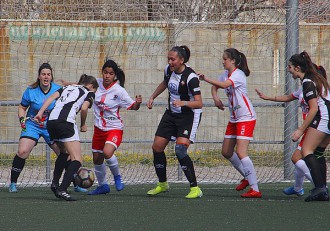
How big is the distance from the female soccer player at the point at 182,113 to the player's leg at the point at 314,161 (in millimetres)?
1333

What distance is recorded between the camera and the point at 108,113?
10586 millimetres

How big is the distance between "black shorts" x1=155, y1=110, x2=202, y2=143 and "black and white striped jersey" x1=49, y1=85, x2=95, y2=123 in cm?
93

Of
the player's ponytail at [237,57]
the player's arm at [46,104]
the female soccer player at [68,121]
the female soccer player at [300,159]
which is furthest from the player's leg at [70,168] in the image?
the female soccer player at [300,159]

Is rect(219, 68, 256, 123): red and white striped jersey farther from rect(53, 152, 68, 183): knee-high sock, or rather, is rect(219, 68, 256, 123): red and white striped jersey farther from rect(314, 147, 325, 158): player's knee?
rect(53, 152, 68, 183): knee-high sock

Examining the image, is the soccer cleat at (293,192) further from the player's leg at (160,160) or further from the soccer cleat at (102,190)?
the soccer cleat at (102,190)

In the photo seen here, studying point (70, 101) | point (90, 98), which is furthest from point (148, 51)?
point (70, 101)

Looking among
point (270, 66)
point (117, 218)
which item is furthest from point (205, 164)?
point (117, 218)

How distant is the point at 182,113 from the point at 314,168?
1738 mm

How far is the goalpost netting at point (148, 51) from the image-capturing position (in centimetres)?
1257

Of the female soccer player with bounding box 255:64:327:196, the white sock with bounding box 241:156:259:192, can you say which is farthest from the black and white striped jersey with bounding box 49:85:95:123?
the female soccer player with bounding box 255:64:327:196

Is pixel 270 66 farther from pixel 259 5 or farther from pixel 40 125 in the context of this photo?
pixel 40 125

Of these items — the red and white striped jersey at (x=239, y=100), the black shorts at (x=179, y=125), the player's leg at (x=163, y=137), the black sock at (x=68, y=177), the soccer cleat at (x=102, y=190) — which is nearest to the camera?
the black sock at (x=68, y=177)

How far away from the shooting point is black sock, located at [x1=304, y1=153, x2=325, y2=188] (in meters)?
9.38

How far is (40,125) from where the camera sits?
10969mm
